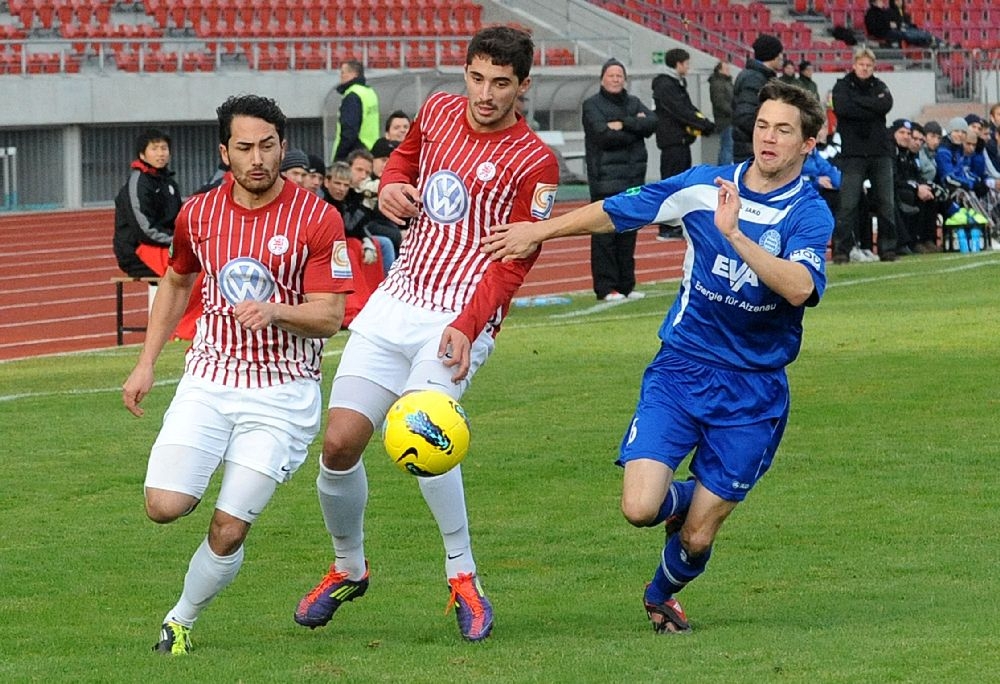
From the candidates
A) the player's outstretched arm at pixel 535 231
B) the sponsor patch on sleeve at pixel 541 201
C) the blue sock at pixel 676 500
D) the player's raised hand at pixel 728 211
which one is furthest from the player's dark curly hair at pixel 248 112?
the blue sock at pixel 676 500

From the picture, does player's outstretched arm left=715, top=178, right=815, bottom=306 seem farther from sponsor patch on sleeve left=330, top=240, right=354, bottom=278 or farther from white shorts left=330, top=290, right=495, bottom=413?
sponsor patch on sleeve left=330, top=240, right=354, bottom=278

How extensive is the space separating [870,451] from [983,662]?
4746 millimetres

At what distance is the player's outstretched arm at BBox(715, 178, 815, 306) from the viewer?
590 cm

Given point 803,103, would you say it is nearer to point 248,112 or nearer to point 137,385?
point 248,112

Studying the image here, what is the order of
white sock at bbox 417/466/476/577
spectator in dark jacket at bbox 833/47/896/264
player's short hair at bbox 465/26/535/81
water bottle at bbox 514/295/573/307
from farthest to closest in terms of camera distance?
spectator in dark jacket at bbox 833/47/896/264
water bottle at bbox 514/295/573/307
white sock at bbox 417/466/476/577
player's short hair at bbox 465/26/535/81

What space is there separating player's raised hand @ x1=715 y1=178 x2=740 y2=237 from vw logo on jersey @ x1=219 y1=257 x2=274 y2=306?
1.49m

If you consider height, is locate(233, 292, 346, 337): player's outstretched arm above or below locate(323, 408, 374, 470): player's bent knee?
above

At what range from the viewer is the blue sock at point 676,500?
254 inches

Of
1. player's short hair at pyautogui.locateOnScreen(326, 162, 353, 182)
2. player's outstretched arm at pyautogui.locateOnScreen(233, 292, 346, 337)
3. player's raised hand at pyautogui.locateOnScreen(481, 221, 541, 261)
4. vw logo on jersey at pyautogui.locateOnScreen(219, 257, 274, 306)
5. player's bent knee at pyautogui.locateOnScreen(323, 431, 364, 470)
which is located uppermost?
player's raised hand at pyautogui.locateOnScreen(481, 221, 541, 261)

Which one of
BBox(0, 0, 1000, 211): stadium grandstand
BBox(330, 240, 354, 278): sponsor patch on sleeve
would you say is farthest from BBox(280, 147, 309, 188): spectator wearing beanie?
BBox(0, 0, 1000, 211): stadium grandstand

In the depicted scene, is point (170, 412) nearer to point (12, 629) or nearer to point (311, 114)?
point (12, 629)

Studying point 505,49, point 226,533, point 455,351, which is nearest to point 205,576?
point 226,533

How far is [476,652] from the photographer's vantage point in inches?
240

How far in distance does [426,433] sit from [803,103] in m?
1.69
